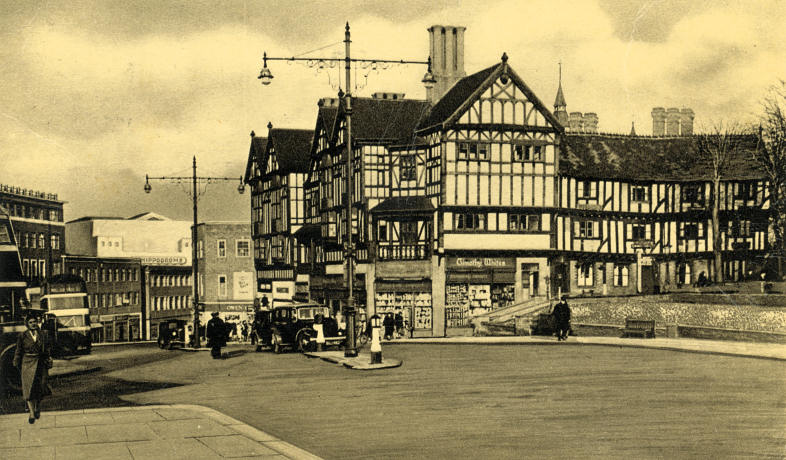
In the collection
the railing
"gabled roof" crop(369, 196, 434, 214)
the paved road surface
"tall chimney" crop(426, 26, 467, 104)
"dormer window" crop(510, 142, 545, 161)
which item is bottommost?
the paved road surface

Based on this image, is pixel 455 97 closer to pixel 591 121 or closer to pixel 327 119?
pixel 327 119

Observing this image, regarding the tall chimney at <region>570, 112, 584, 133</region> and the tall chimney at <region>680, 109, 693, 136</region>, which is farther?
the tall chimney at <region>570, 112, 584, 133</region>

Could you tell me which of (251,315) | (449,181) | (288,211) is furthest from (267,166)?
(449,181)

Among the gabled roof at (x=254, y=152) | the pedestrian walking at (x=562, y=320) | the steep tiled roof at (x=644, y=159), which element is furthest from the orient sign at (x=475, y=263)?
the gabled roof at (x=254, y=152)

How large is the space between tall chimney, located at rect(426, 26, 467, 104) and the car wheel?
33888mm

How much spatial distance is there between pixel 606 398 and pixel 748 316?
22.1 metres

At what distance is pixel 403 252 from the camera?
44.6 meters

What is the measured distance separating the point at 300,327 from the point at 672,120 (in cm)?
3537

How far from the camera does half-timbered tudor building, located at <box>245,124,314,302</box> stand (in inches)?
2217

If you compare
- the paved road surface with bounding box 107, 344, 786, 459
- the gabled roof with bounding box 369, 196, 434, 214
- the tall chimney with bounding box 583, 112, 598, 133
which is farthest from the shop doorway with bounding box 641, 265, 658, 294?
the paved road surface with bounding box 107, 344, 786, 459

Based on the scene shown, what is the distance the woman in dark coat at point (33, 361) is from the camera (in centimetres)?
1363

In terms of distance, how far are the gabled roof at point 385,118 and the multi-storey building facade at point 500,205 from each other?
9cm

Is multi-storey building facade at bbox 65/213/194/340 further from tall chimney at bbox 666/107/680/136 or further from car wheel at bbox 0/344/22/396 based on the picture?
car wheel at bbox 0/344/22/396

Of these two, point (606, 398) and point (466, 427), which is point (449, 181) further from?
point (466, 427)
